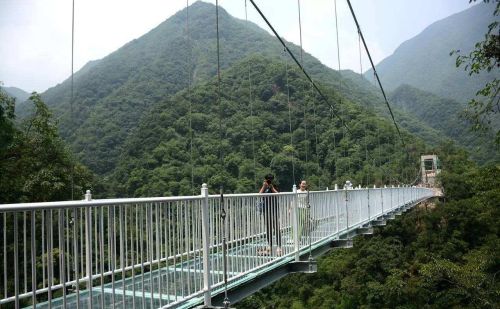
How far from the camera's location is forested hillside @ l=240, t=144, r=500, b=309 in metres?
22.4

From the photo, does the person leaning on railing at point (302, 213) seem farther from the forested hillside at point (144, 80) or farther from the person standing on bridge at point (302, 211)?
the forested hillside at point (144, 80)

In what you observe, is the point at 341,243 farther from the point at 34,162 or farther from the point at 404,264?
the point at 404,264

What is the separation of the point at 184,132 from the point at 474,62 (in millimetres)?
22937

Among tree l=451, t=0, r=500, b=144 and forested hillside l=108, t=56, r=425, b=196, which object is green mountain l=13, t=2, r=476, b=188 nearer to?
forested hillside l=108, t=56, r=425, b=196

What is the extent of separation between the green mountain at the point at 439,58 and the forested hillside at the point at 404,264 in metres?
47.0

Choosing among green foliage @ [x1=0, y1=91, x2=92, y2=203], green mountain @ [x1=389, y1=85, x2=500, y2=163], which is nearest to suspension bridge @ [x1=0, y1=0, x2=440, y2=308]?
green foliage @ [x1=0, y1=91, x2=92, y2=203]

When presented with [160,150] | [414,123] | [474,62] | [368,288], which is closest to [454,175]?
[368,288]

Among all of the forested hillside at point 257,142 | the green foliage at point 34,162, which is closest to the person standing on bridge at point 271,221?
the green foliage at point 34,162

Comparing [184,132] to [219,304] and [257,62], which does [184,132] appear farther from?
[219,304]

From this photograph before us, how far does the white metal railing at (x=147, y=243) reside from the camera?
6.45 ft

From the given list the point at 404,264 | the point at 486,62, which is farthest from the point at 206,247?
the point at 404,264

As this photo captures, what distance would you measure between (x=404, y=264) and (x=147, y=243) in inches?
1024

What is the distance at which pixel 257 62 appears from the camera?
145 feet

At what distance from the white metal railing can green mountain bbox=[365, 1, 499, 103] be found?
72829 mm
